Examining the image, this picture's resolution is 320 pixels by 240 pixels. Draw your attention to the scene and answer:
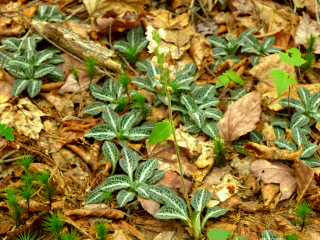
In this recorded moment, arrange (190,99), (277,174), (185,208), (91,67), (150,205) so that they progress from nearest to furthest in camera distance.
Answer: (185,208) → (150,205) → (277,174) → (190,99) → (91,67)

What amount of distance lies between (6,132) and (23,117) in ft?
1.14

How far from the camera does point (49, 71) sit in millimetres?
3838

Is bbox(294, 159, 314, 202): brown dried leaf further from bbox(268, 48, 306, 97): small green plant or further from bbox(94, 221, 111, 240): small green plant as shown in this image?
bbox(94, 221, 111, 240): small green plant

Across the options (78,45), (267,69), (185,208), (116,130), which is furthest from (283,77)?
(78,45)

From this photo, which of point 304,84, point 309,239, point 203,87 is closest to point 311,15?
point 304,84

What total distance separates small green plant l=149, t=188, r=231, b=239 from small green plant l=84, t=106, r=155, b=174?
621mm

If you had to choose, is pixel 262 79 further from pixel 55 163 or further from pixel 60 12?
pixel 60 12

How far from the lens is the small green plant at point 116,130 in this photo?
3.18 m

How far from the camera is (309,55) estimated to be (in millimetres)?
3891

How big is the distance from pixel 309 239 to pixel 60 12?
14.8ft

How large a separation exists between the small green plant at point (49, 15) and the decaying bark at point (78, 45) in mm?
262

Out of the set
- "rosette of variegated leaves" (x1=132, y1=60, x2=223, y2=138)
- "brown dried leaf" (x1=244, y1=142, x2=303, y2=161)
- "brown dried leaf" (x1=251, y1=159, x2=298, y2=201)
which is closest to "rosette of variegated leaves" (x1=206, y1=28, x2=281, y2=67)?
"rosette of variegated leaves" (x1=132, y1=60, x2=223, y2=138)

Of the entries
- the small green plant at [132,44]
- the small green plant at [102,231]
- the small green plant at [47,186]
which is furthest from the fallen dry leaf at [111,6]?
the small green plant at [102,231]

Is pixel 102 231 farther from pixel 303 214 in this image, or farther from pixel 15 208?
pixel 303 214
